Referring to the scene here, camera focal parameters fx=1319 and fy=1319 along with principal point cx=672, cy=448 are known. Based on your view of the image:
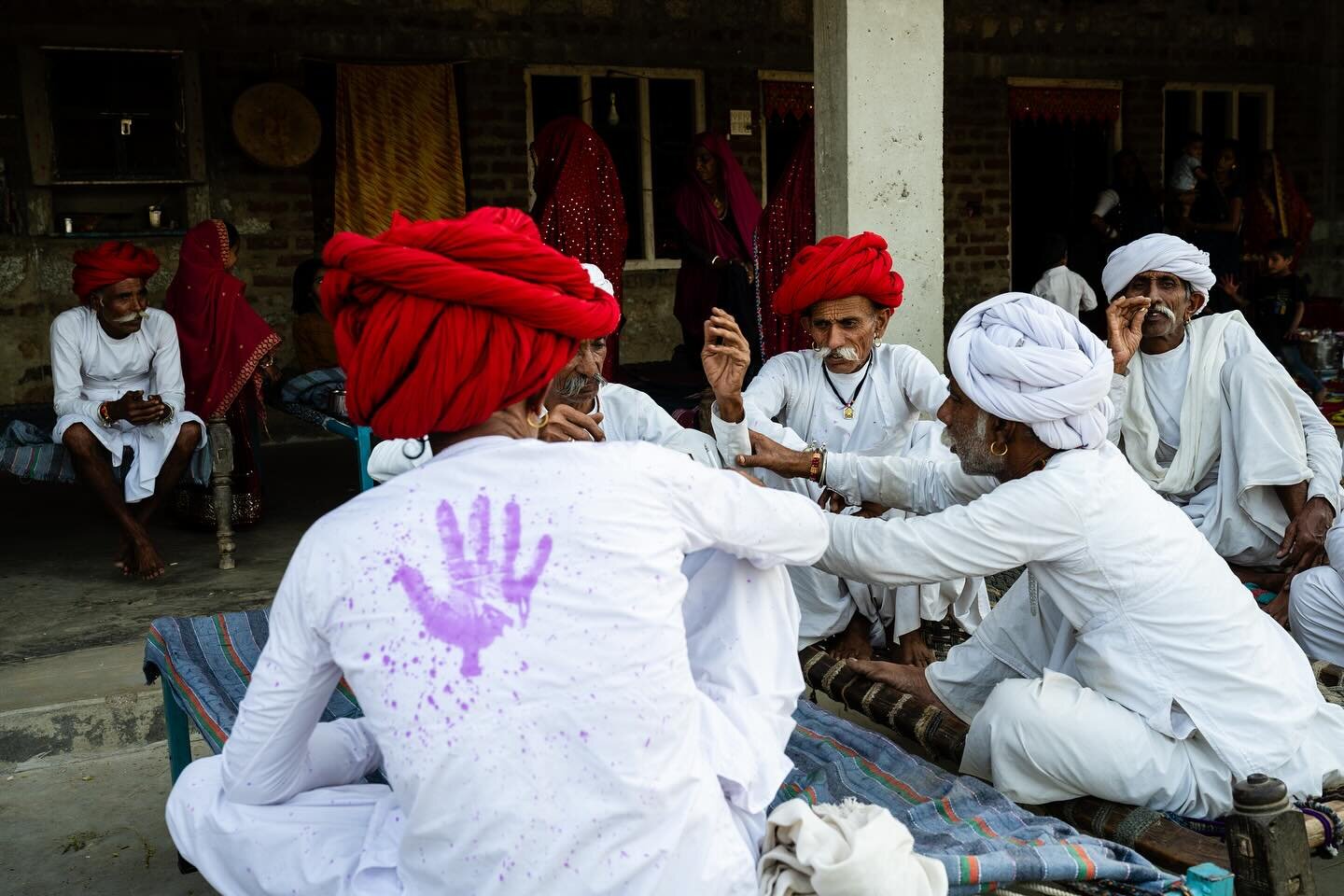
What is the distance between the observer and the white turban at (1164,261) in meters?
4.35

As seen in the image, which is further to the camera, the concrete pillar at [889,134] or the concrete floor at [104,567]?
the concrete pillar at [889,134]

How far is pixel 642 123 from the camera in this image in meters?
10.3

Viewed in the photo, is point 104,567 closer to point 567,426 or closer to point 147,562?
point 147,562

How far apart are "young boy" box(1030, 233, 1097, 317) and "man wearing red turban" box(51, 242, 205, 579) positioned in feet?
21.2

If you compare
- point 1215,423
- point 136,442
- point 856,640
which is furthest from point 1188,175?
point 136,442

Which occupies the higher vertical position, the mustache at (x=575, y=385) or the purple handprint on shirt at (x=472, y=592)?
the mustache at (x=575, y=385)

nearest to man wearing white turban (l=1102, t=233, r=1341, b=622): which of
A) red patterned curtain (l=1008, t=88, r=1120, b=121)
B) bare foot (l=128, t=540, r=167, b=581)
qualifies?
bare foot (l=128, t=540, r=167, b=581)

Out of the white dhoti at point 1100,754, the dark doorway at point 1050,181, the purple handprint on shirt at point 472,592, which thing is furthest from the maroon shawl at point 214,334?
the dark doorway at point 1050,181

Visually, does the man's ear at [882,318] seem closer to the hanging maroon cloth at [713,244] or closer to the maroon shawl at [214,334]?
the maroon shawl at [214,334]

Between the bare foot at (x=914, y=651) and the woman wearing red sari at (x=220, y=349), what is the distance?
12.3ft

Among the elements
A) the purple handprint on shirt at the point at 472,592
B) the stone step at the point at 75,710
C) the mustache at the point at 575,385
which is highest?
the mustache at the point at 575,385

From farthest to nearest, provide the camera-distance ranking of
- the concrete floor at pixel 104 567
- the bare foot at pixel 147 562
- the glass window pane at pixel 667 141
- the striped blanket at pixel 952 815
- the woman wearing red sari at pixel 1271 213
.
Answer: the woman wearing red sari at pixel 1271 213 < the glass window pane at pixel 667 141 < the bare foot at pixel 147 562 < the concrete floor at pixel 104 567 < the striped blanket at pixel 952 815

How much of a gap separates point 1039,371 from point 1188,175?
9852 millimetres

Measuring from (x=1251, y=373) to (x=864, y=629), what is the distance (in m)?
1.54
